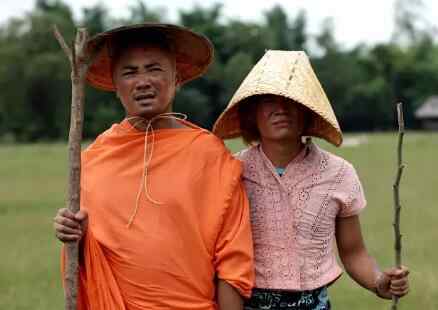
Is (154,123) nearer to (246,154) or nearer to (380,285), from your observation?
(246,154)

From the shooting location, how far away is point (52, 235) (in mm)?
10992

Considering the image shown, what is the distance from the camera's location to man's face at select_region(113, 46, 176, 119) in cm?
284

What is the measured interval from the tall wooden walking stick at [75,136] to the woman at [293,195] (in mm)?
631

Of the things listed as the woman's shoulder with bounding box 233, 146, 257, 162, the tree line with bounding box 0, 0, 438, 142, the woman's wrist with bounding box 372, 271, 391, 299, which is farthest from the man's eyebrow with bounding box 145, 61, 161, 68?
the tree line with bounding box 0, 0, 438, 142

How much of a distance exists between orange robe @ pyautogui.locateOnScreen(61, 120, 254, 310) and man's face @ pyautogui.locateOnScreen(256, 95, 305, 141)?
0.19m

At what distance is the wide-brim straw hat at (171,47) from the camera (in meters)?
2.88

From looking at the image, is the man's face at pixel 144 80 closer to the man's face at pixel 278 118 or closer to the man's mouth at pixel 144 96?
the man's mouth at pixel 144 96

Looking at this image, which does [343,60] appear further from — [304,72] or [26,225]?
[304,72]

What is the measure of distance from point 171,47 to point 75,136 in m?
0.61

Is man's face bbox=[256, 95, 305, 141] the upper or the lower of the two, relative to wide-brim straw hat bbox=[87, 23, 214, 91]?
lower

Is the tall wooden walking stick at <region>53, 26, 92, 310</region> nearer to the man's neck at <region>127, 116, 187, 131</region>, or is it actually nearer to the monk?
the monk

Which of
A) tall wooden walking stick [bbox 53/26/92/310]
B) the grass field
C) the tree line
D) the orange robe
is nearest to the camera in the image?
tall wooden walking stick [bbox 53/26/92/310]

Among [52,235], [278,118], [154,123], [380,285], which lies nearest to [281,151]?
[278,118]

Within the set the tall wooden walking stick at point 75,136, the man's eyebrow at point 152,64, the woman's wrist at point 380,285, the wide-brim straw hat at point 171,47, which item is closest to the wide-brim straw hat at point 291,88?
the wide-brim straw hat at point 171,47
